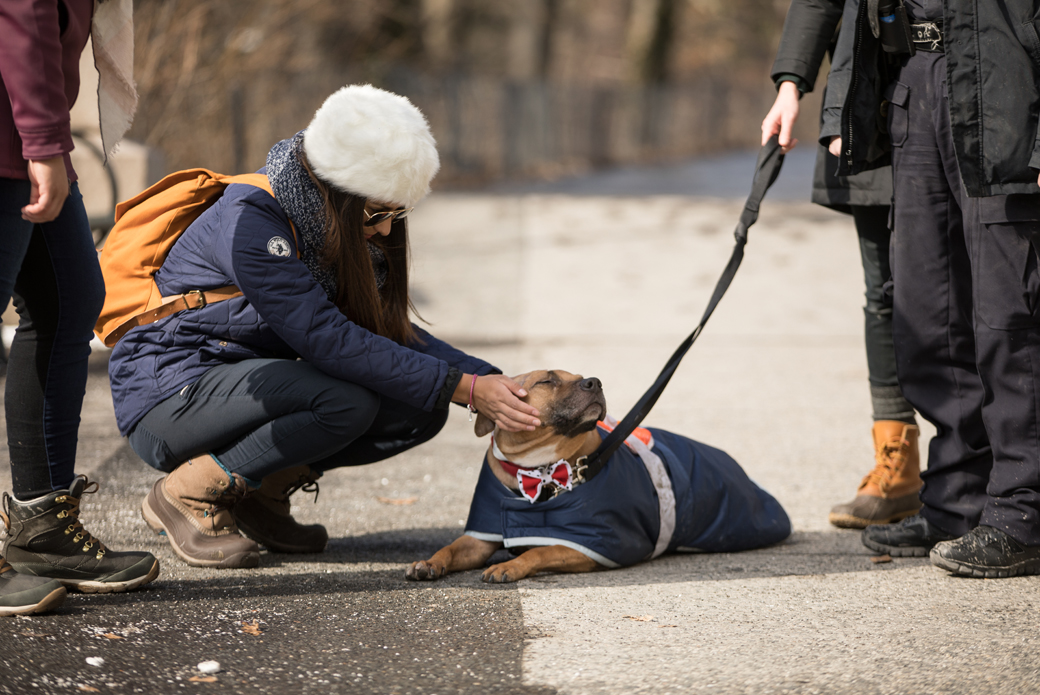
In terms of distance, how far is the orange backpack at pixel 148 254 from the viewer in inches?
128

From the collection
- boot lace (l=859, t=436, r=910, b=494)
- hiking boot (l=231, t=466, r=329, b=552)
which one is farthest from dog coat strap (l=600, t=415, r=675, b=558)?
hiking boot (l=231, t=466, r=329, b=552)

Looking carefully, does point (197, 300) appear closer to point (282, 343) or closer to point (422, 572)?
point (282, 343)

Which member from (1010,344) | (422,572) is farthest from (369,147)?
(1010,344)

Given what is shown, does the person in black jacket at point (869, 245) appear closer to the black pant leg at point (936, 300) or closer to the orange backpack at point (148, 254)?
the black pant leg at point (936, 300)

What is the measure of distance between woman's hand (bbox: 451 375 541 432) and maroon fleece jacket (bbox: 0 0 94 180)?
1344mm

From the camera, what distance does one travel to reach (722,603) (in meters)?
2.98

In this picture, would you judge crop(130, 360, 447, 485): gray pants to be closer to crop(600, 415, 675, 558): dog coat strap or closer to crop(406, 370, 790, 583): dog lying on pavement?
crop(406, 370, 790, 583): dog lying on pavement

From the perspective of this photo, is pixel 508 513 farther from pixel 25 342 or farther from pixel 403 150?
pixel 25 342

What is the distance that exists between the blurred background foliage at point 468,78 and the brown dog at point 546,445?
7642 mm

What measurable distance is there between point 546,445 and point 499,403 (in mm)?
229


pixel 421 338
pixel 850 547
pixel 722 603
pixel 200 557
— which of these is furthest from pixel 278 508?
pixel 850 547

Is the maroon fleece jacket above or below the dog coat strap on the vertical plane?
above

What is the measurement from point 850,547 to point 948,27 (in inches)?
67.9

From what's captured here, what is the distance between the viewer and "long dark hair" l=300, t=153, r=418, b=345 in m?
3.21
